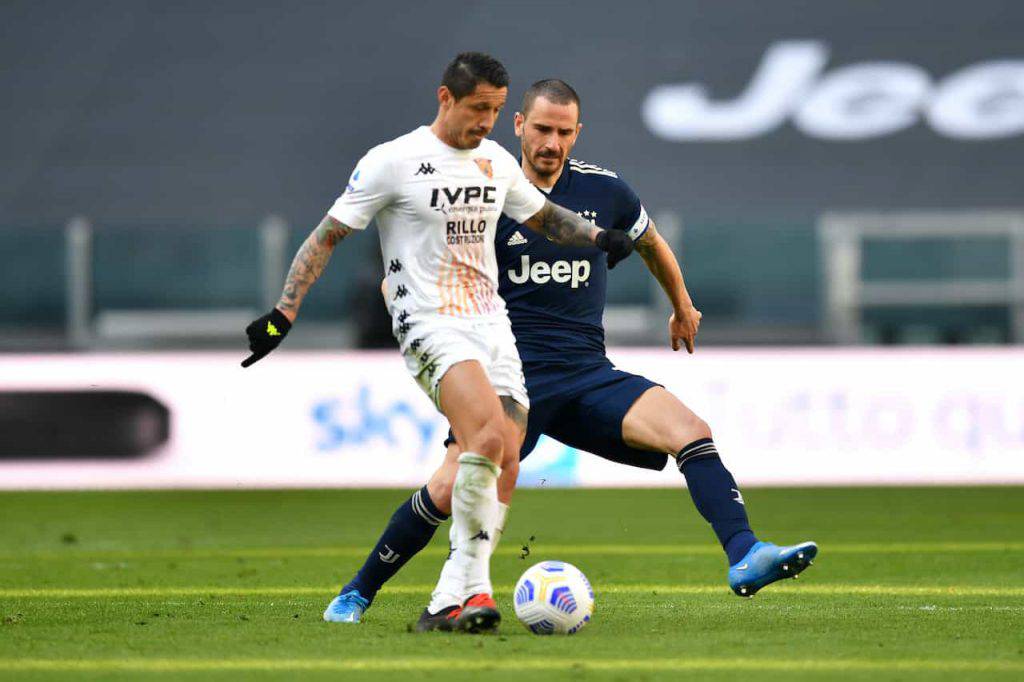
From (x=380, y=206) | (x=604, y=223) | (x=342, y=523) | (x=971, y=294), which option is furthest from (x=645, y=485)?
(x=380, y=206)

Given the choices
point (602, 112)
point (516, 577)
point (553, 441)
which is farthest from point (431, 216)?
point (602, 112)

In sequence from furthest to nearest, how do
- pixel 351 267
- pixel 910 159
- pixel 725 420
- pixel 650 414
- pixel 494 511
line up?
1. pixel 910 159
2. pixel 351 267
3. pixel 725 420
4. pixel 650 414
5. pixel 494 511

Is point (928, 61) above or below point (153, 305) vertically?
above

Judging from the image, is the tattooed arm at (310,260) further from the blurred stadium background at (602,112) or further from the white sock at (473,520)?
the blurred stadium background at (602,112)

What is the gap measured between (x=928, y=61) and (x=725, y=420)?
1000 cm

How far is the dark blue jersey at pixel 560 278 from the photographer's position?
729 centimetres

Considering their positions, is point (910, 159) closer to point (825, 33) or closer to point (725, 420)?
point (825, 33)

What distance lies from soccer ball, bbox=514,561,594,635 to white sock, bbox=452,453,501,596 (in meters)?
0.17

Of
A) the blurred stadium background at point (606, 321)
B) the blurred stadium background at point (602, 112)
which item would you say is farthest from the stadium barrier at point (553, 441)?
the blurred stadium background at point (602, 112)

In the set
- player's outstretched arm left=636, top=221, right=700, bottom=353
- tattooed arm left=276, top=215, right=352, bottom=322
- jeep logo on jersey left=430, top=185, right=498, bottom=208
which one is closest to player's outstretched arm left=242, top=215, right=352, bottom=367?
tattooed arm left=276, top=215, right=352, bottom=322

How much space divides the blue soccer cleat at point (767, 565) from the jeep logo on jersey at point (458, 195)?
1537mm

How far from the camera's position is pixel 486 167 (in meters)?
6.48

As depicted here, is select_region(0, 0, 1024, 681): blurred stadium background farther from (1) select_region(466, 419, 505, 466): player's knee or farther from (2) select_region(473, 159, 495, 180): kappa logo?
(2) select_region(473, 159, 495, 180): kappa logo

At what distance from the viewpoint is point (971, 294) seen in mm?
18438
